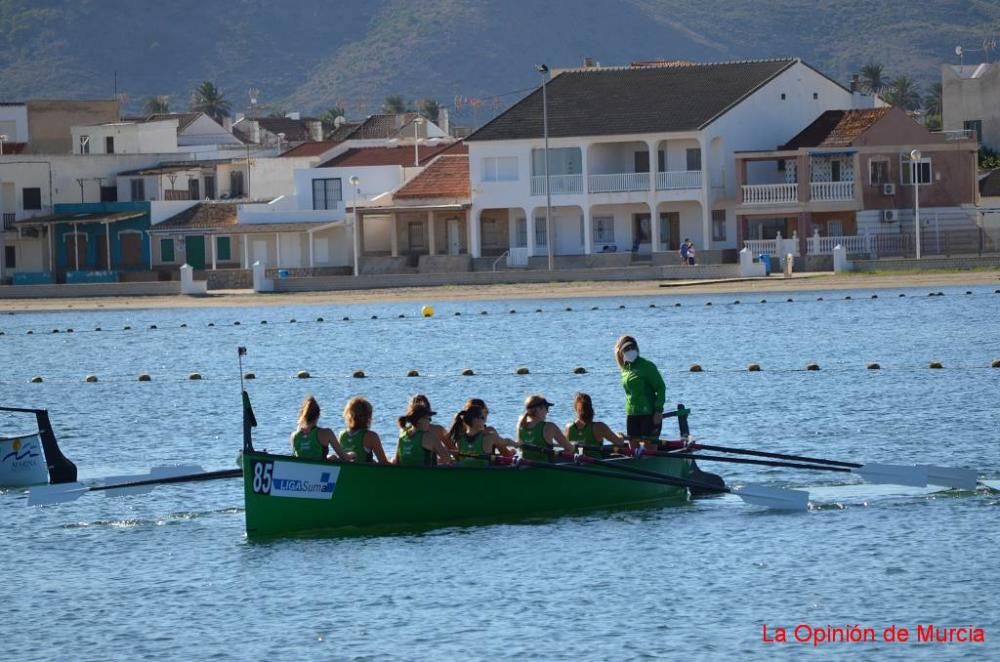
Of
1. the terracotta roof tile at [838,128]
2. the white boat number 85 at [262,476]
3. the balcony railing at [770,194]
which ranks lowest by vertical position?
the white boat number 85 at [262,476]

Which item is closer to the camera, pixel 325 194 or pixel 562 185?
pixel 562 185

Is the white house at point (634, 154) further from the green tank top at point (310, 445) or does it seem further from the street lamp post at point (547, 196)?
the green tank top at point (310, 445)

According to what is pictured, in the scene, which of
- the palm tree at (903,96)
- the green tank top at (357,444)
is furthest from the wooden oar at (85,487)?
the palm tree at (903,96)

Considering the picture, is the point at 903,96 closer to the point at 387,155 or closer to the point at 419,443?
the point at 387,155

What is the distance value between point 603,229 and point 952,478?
190ft

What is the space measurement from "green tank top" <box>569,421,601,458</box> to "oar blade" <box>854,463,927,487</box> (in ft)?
11.0

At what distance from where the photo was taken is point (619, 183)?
261ft

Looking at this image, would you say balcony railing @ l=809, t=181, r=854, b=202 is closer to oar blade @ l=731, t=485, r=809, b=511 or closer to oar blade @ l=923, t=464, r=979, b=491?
oar blade @ l=923, t=464, r=979, b=491

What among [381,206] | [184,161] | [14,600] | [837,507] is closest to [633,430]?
[837,507]

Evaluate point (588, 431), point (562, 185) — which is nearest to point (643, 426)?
point (588, 431)

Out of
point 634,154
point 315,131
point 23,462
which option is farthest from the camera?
point 315,131

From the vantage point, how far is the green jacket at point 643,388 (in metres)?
23.3

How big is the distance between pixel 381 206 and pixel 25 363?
1291 inches

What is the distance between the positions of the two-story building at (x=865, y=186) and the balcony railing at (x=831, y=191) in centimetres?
4
